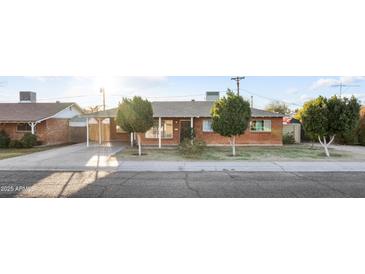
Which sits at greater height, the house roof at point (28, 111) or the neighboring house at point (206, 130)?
the house roof at point (28, 111)

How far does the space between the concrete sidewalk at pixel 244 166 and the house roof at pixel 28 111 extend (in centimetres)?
1294

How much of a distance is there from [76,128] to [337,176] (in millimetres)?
23300

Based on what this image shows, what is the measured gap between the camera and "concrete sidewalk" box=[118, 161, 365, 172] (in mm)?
10453

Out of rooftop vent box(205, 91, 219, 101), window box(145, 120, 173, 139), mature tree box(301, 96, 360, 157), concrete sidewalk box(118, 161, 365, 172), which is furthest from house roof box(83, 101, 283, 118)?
concrete sidewalk box(118, 161, 365, 172)

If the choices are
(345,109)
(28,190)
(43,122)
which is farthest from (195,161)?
(43,122)

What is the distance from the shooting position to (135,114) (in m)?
13.8

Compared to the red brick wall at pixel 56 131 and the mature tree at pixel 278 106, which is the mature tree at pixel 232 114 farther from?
the mature tree at pixel 278 106

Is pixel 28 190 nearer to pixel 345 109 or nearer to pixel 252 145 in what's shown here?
pixel 345 109

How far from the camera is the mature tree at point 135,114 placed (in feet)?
45.3

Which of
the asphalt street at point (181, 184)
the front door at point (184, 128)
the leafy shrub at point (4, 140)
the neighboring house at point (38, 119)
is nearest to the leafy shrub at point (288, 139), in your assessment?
the front door at point (184, 128)

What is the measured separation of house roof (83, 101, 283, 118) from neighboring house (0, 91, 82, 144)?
4.35m

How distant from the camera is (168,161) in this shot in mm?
12297

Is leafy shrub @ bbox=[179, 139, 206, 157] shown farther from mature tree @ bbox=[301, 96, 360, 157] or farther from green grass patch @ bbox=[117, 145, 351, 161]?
mature tree @ bbox=[301, 96, 360, 157]

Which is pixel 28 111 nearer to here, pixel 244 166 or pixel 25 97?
pixel 25 97
